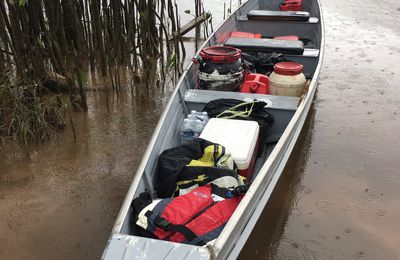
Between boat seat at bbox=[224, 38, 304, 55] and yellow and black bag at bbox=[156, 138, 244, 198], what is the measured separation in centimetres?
255

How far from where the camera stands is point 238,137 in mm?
3516

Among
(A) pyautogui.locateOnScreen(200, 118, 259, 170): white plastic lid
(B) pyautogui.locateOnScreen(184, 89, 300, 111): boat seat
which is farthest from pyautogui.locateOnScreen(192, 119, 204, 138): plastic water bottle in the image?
(B) pyautogui.locateOnScreen(184, 89, 300, 111): boat seat

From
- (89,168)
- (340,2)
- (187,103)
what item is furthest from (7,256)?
(340,2)

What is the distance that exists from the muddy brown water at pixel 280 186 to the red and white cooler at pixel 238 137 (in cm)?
68

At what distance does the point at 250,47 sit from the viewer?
18.1 ft

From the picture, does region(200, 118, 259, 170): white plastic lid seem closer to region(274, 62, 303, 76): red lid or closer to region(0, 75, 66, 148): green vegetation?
region(274, 62, 303, 76): red lid

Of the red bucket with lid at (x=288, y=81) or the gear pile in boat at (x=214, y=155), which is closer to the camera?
the gear pile in boat at (x=214, y=155)

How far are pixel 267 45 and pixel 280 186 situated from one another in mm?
2065

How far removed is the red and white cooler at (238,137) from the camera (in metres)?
3.33

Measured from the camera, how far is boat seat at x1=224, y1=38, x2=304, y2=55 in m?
5.37

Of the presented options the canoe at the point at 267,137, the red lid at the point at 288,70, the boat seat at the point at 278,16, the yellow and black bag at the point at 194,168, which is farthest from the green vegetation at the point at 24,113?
the boat seat at the point at 278,16

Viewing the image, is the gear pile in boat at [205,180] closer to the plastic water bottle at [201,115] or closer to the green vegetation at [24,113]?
the plastic water bottle at [201,115]

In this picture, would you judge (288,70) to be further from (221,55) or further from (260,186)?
(260,186)

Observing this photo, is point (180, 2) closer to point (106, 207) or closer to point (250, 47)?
point (250, 47)
